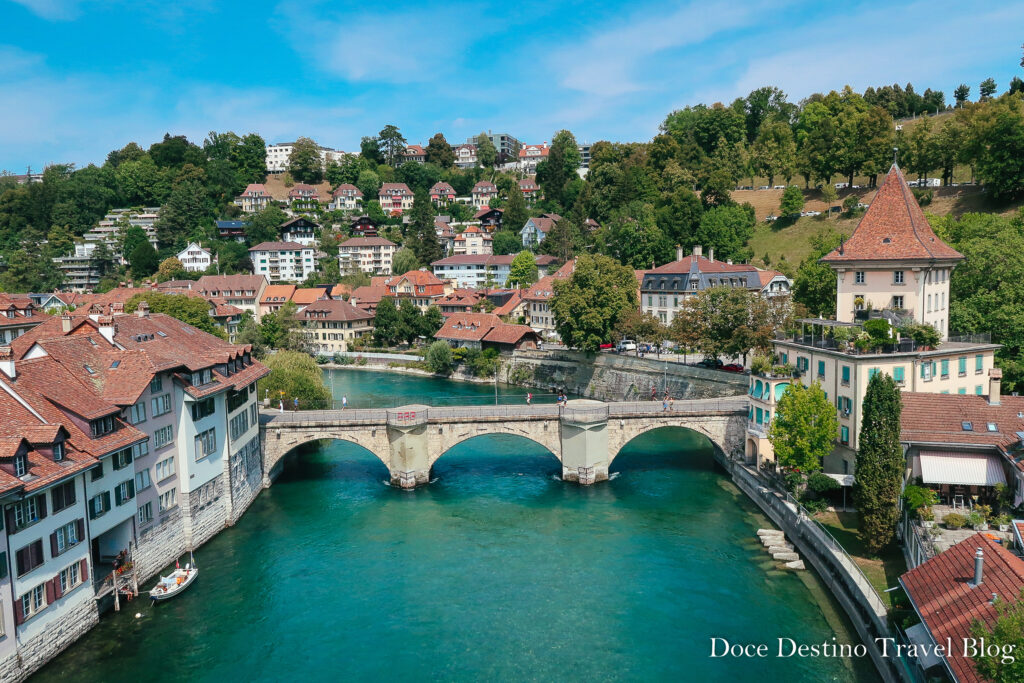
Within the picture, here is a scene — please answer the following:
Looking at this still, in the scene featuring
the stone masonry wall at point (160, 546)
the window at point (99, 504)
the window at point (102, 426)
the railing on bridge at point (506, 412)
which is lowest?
the stone masonry wall at point (160, 546)

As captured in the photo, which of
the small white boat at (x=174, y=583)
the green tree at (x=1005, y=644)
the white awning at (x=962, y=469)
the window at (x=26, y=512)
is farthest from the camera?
the white awning at (x=962, y=469)

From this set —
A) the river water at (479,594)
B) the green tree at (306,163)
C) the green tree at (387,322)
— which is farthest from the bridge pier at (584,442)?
the green tree at (306,163)

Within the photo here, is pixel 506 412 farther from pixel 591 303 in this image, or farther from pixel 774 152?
A: pixel 774 152

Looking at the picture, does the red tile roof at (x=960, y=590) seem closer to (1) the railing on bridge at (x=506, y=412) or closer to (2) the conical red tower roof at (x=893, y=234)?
(1) the railing on bridge at (x=506, y=412)

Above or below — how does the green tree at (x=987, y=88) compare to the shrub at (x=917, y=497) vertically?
above

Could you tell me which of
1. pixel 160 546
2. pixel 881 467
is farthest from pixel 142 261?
pixel 881 467

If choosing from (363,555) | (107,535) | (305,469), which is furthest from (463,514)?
(107,535)

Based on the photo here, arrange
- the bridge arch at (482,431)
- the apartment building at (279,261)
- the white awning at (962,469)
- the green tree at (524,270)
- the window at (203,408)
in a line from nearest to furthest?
the white awning at (962,469) → the window at (203,408) → the bridge arch at (482,431) → the green tree at (524,270) → the apartment building at (279,261)

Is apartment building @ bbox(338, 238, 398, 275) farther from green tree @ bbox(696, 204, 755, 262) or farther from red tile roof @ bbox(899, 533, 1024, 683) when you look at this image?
red tile roof @ bbox(899, 533, 1024, 683)
